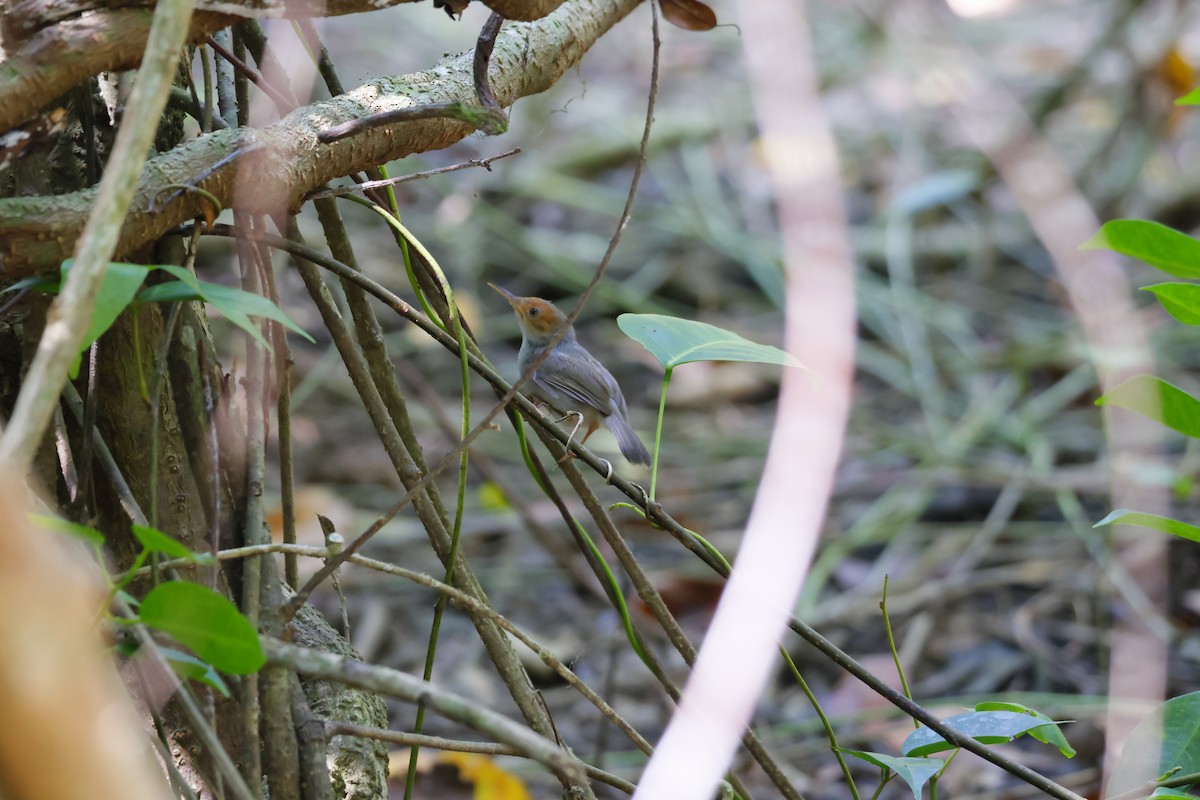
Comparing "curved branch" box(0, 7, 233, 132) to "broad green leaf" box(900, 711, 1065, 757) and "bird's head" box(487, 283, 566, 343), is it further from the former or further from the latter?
"bird's head" box(487, 283, 566, 343)

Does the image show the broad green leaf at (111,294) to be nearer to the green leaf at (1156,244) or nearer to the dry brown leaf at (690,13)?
the dry brown leaf at (690,13)

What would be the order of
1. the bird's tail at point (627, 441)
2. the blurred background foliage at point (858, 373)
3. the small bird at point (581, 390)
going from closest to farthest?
1. the bird's tail at point (627, 441)
2. the small bird at point (581, 390)
3. the blurred background foliage at point (858, 373)

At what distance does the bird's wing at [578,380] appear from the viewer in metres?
3.41

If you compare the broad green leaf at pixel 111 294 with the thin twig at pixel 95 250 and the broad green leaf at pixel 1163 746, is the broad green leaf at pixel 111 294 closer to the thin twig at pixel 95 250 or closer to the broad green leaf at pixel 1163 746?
the thin twig at pixel 95 250

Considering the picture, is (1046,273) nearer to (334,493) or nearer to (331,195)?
(334,493)

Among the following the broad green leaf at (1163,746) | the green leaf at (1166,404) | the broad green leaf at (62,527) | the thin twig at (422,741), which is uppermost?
the broad green leaf at (62,527)

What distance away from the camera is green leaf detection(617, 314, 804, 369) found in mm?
1728

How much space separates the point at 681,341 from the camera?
180cm

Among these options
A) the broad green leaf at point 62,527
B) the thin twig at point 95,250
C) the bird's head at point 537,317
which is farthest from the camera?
the bird's head at point 537,317

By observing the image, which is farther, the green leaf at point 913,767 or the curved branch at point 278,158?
the green leaf at point 913,767

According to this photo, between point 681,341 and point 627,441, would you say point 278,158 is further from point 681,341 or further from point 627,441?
point 627,441

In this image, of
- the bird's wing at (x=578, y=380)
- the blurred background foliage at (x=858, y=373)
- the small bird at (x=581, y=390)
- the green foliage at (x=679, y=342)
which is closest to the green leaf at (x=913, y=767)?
the green foliage at (x=679, y=342)

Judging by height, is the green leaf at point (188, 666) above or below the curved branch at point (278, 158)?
below

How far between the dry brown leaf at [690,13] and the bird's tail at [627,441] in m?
1.21
